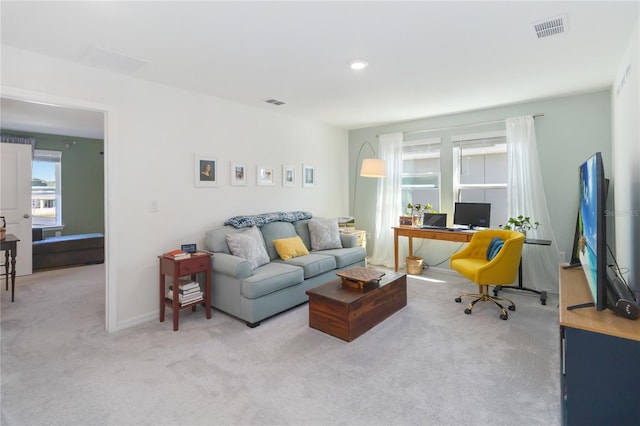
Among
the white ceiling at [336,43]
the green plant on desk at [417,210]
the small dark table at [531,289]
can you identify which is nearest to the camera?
the white ceiling at [336,43]

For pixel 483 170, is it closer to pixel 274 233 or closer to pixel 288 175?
pixel 288 175

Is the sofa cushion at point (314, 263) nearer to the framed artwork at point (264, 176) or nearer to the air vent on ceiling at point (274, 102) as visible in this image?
the framed artwork at point (264, 176)

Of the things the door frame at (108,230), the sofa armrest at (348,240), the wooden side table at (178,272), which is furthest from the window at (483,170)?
the door frame at (108,230)

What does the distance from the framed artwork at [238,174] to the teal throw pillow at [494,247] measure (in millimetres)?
3097

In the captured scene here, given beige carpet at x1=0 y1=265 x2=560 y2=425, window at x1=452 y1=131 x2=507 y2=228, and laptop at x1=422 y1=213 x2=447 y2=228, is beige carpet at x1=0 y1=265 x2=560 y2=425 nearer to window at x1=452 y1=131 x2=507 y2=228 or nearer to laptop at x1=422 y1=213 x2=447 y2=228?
laptop at x1=422 y1=213 x2=447 y2=228

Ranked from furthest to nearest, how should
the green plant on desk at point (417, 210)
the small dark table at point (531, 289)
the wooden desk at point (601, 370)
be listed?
1. the green plant on desk at point (417, 210)
2. the small dark table at point (531, 289)
3. the wooden desk at point (601, 370)

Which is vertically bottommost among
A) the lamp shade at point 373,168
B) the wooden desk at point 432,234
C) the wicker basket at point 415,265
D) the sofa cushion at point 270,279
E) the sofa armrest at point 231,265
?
the wicker basket at point 415,265

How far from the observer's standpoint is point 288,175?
16.4 ft

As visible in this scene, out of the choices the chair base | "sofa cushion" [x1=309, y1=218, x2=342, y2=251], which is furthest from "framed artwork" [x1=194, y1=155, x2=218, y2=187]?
the chair base

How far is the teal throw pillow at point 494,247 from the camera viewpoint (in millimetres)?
3547

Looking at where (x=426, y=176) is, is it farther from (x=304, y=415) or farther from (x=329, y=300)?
(x=304, y=415)

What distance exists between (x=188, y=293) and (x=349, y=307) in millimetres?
1617

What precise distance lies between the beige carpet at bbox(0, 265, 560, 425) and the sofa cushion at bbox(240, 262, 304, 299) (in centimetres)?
33

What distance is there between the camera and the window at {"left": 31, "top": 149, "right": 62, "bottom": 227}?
6.23 m
